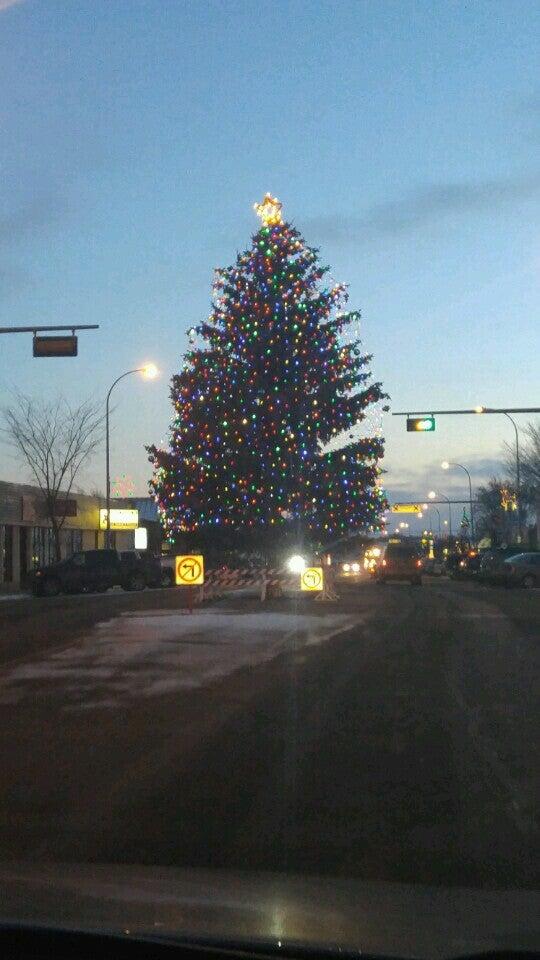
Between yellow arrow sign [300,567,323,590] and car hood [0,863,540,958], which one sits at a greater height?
yellow arrow sign [300,567,323,590]

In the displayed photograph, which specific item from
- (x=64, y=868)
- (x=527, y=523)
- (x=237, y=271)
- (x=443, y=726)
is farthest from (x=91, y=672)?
(x=527, y=523)

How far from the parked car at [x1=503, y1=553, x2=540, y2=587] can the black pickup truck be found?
15263mm

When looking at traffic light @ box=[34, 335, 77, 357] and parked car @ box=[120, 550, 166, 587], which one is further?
parked car @ box=[120, 550, 166, 587]

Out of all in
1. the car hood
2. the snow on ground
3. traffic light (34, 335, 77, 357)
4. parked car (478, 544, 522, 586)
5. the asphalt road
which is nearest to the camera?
the car hood

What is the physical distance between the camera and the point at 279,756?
977cm

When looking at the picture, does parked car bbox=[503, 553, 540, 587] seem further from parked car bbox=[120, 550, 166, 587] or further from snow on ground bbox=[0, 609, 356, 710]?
snow on ground bbox=[0, 609, 356, 710]

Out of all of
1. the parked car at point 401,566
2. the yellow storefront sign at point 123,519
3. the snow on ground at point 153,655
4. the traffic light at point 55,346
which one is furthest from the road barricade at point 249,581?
the yellow storefront sign at point 123,519

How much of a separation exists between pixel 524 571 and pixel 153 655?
34197 millimetres

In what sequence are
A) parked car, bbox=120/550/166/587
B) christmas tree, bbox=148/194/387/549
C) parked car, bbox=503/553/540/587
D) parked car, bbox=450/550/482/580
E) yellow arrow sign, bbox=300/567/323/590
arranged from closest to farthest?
yellow arrow sign, bbox=300/567/323/590 → christmas tree, bbox=148/194/387/549 → parked car, bbox=503/553/540/587 → parked car, bbox=120/550/166/587 → parked car, bbox=450/550/482/580

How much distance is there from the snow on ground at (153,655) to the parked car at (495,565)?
25.5m

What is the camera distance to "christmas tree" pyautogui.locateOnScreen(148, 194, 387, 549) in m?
42.7

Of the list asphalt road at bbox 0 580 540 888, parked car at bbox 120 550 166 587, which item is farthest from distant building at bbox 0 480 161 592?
asphalt road at bbox 0 580 540 888

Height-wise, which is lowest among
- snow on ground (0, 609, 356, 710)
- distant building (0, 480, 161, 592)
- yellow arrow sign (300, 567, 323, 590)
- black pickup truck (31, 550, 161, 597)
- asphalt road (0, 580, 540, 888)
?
asphalt road (0, 580, 540, 888)

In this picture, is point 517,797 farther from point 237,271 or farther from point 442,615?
point 237,271
